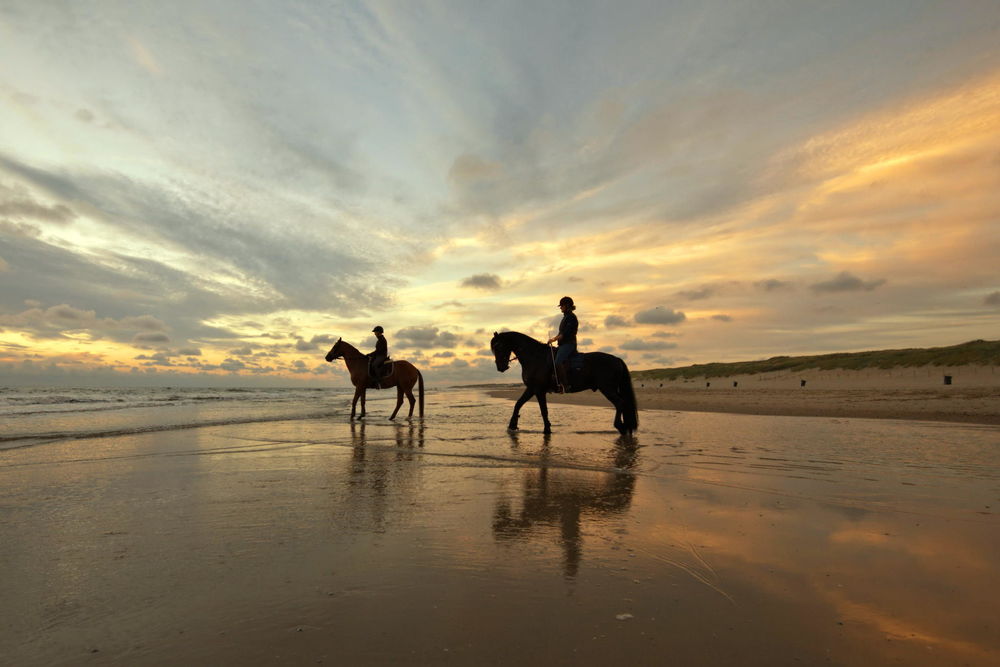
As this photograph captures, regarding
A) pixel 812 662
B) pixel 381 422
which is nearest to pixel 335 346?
pixel 381 422

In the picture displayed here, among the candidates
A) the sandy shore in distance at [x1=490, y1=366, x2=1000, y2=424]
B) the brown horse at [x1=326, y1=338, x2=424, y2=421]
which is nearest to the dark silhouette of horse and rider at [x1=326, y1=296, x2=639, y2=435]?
the brown horse at [x1=326, y1=338, x2=424, y2=421]

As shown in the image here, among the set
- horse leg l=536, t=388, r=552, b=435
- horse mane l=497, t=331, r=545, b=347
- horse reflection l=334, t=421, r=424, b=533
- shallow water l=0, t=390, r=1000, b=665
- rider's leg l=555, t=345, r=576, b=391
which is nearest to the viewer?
shallow water l=0, t=390, r=1000, b=665

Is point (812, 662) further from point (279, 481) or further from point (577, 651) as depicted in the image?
point (279, 481)

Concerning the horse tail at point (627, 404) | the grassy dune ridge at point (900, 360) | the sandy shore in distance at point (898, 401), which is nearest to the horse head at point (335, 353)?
the horse tail at point (627, 404)

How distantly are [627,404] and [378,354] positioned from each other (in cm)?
853

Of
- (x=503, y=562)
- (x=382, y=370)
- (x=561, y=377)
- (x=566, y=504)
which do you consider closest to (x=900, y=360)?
(x=561, y=377)

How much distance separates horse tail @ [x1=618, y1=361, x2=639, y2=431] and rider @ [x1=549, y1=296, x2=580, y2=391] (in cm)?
131

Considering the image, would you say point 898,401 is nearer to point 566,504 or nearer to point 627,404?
point 627,404

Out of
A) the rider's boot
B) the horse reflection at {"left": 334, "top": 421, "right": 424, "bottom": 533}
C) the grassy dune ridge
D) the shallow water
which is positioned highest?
the grassy dune ridge

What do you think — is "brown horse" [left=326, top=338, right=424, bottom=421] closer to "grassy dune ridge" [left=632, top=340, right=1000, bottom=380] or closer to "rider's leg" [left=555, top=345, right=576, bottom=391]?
"rider's leg" [left=555, top=345, right=576, bottom=391]

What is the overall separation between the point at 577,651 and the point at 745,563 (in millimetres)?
1757

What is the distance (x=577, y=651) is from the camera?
7.62 ft

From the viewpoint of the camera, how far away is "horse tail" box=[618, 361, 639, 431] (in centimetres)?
1136

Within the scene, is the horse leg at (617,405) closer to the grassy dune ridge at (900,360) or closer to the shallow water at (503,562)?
the shallow water at (503,562)
